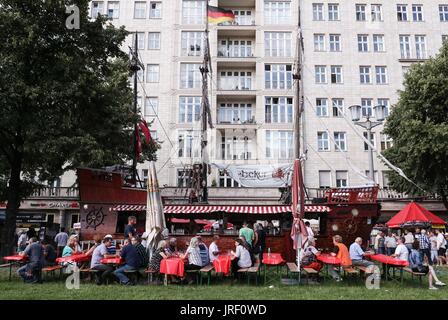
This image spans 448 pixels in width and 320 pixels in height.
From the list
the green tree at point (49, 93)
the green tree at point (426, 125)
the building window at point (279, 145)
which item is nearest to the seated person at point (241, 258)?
the green tree at point (49, 93)

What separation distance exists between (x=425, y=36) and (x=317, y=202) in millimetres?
29216

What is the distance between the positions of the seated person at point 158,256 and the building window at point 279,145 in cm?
2489

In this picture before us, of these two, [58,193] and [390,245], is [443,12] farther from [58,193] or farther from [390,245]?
[58,193]

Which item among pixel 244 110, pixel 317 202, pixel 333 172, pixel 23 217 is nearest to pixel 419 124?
pixel 317 202

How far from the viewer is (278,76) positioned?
127 feet

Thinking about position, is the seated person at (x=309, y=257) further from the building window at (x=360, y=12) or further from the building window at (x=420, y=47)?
the building window at (x=360, y=12)

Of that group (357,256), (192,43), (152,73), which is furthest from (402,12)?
(357,256)

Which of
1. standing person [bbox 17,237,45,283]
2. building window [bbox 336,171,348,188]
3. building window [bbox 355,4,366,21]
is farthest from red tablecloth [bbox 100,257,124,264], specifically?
building window [bbox 355,4,366,21]

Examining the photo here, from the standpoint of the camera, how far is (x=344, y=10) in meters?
40.9

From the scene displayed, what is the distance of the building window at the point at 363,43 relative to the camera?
131ft

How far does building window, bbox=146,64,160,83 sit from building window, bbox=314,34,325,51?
15.0 m

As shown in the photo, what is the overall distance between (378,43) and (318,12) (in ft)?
21.1

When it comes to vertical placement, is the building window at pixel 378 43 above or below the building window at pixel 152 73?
above

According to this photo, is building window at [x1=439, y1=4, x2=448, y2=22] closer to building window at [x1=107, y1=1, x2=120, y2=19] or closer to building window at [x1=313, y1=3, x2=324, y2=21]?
building window at [x1=313, y1=3, x2=324, y2=21]
